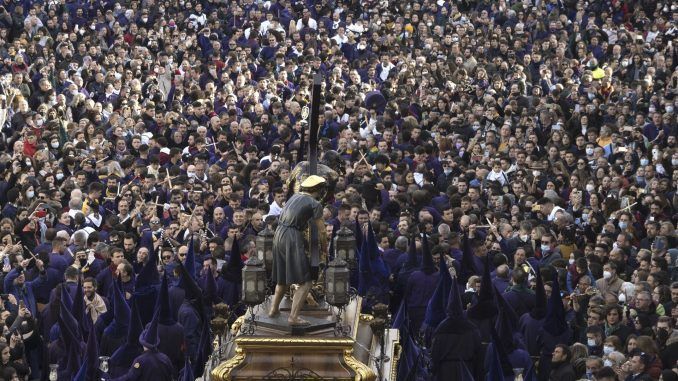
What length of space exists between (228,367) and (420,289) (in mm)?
5930

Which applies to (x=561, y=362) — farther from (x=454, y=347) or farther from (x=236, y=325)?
(x=236, y=325)

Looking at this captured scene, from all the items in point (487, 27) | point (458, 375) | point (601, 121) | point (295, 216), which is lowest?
point (458, 375)

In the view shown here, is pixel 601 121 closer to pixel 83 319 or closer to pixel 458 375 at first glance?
pixel 458 375

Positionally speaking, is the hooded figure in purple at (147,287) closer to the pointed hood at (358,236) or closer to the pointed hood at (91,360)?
the pointed hood at (91,360)

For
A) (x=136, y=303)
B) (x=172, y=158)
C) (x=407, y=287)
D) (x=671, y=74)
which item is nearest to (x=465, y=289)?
(x=407, y=287)

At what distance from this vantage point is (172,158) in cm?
A: 2872

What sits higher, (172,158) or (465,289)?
(172,158)

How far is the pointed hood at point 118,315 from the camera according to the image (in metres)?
20.3

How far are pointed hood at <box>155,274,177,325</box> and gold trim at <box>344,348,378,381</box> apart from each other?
10.9 feet

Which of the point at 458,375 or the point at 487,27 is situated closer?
the point at 458,375

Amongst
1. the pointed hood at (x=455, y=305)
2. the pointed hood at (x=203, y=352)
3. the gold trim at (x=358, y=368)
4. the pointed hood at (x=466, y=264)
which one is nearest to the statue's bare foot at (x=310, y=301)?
→ the gold trim at (x=358, y=368)

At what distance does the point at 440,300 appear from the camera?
2097 centimetres

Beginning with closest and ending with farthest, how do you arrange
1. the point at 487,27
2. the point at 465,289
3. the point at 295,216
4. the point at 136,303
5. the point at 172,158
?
the point at 295,216 < the point at 136,303 < the point at 465,289 < the point at 172,158 < the point at 487,27

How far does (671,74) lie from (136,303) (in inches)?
620
